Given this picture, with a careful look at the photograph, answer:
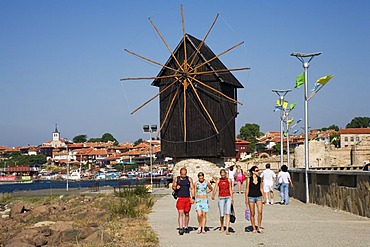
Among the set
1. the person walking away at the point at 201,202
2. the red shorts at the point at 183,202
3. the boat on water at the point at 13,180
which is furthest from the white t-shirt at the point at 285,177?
the boat on water at the point at 13,180

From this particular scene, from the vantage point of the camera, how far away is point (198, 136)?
4238cm

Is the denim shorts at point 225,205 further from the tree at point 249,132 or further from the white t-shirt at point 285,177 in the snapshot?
the tree at point 249,132

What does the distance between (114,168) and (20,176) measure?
2512 centimetres

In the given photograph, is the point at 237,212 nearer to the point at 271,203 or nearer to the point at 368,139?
the point at 271,203

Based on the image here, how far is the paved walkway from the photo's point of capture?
13992mm

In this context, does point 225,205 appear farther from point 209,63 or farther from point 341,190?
point 209,63

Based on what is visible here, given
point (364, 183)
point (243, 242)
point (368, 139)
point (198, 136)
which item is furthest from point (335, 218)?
point (368, 139)

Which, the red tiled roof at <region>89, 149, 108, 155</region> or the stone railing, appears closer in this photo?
the stone railing

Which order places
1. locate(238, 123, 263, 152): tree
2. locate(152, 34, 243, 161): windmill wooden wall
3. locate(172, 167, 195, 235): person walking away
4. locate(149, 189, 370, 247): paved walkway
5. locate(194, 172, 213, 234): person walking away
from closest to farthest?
locate(149, 189, 370, 247): paved walkway, locate(194, 172, 213, 234): person walking away, locate(172, 167, 195, 235): person walking away, locate(152, 34, 243, 161): windmill wooden wall, locate(238, 123, 263, 152): tree

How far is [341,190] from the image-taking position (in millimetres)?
21594

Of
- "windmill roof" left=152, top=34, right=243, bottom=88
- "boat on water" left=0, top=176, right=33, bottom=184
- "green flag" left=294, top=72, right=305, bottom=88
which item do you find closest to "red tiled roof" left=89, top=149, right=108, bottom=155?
"boat on water" left=0, top=176, right=33, bottom=184

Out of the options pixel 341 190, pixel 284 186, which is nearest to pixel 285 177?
pixel 284 186

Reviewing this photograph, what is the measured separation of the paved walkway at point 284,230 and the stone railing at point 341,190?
36cm

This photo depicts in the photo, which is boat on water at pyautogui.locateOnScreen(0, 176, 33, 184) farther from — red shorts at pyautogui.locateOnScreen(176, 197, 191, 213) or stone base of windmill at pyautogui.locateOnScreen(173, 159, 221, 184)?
red shorts at pyautogui.locateOnScreen(176, 197, 191, 213)
